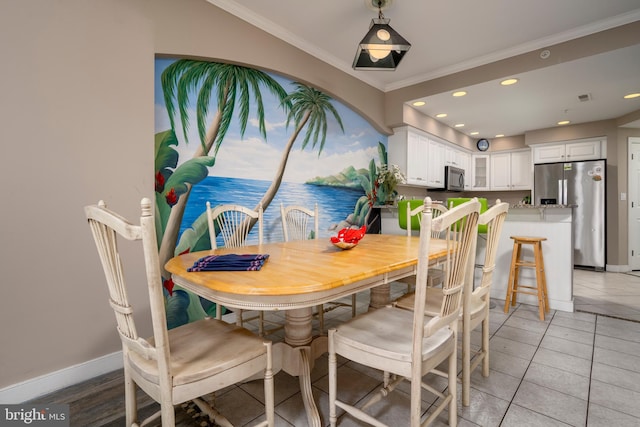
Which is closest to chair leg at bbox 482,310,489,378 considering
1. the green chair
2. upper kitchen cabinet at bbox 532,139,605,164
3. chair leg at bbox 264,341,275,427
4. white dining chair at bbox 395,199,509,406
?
white dining chair at bbox 395,199,509,406

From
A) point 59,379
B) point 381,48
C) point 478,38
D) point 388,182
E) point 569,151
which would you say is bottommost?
point 59,379

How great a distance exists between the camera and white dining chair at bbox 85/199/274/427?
89 centimetres

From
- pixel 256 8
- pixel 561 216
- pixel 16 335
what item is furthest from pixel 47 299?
pixel 561 216

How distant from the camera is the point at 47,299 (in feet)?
5.61

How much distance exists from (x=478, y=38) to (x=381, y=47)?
163cm

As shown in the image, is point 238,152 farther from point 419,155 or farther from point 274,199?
point 419,155

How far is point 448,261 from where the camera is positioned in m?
1.21

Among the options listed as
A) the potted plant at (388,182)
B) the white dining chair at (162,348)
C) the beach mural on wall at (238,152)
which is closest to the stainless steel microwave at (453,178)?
the potted plant at (388,182)

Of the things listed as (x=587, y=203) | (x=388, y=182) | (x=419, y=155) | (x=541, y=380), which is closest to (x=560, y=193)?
(x=587, y=203)

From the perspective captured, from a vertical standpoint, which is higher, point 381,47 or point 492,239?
point 381,47

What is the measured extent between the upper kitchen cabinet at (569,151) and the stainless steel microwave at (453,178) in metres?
1.48

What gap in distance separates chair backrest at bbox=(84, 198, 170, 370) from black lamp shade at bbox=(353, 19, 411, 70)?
2065 mm

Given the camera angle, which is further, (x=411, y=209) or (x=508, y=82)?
(x=508, y=82)

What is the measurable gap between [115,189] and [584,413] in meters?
2.92
